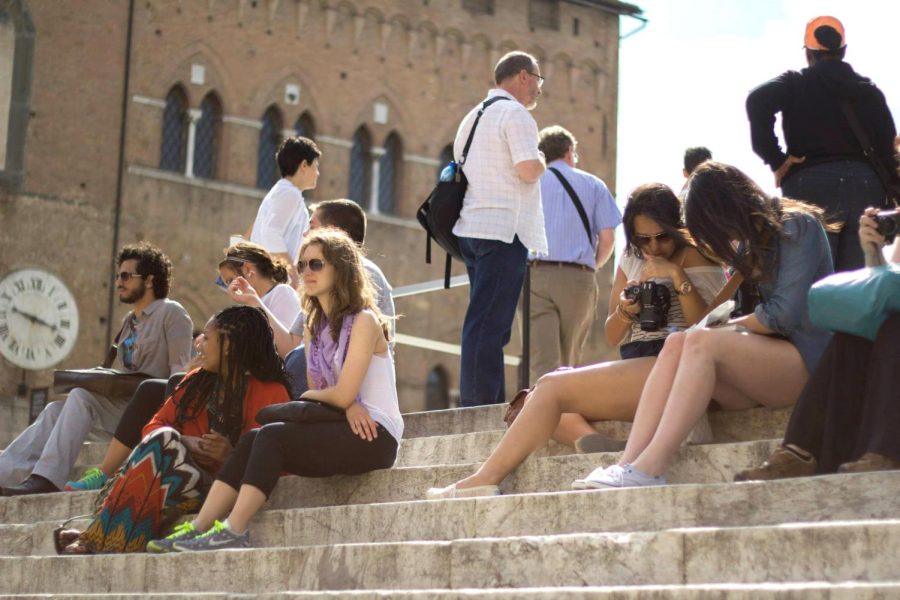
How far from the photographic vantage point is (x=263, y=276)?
813 centimetres

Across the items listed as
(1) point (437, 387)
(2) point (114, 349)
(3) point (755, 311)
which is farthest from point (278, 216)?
(1) point (437, 387)

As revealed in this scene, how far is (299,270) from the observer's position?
679 centimetres

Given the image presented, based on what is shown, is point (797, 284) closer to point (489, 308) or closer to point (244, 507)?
point (244, 507)

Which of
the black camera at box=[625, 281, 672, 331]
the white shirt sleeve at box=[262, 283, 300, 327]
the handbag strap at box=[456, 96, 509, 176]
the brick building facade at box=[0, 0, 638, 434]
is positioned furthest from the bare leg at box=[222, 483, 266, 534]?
the brick building facade at box=[0, 0, 638, 434]

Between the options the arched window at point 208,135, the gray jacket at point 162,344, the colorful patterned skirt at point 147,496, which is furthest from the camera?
the arched window at point 208,135

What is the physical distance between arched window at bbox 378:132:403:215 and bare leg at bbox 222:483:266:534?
2171 centimetres

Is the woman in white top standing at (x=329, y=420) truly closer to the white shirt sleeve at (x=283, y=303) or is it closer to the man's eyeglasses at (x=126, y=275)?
the white shirt sleeve at (x=283, y=303)

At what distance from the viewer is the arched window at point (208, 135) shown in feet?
85.6

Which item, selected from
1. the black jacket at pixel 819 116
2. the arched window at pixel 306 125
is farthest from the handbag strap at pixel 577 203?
the arched window at pixel 306 125

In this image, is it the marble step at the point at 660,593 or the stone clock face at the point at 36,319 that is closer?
the marble step at the point at 660,593

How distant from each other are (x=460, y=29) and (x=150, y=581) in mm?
23339

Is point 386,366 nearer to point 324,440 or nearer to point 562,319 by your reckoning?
point 324,440

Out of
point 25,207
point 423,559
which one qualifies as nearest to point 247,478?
point 423,559

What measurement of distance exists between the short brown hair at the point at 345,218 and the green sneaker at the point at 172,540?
5.98 feet
